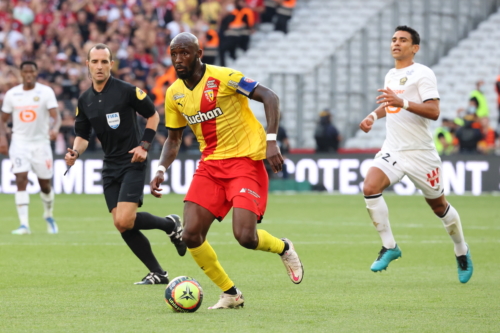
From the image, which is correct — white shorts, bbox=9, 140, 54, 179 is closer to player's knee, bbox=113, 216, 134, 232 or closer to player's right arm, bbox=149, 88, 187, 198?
player's knee, bbox=113, 216, 134, 232

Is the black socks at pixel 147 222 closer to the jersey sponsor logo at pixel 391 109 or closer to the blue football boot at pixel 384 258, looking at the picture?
the blue football boot at pixel 384 258

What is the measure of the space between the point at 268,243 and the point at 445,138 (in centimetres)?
1750

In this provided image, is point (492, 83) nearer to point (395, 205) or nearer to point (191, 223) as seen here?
point (395, 205)

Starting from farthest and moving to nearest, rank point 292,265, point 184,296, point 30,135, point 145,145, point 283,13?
point 283,13 < point 30,135 < point 145,145 < point 292,265 < point 184,296

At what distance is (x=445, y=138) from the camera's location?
79.7 ft

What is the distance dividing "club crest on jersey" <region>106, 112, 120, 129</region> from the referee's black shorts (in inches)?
15.2

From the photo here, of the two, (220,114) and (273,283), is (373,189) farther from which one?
(220,114)

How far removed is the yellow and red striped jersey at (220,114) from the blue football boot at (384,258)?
1843 millimetres

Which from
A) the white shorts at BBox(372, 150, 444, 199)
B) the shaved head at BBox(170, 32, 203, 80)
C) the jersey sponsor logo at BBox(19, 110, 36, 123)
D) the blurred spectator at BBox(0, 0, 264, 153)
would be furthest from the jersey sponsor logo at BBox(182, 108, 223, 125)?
the blurred spectator at BBox(0, 0, 264, 153)

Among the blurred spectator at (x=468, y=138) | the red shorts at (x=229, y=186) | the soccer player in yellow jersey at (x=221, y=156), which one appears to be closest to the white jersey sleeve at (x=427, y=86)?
the soccer player in yellow jersey at (x=221, y=156)

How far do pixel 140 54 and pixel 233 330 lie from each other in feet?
71.9

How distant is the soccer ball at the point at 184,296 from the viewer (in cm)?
704

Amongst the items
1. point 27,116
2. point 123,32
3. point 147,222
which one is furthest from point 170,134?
point 123,32

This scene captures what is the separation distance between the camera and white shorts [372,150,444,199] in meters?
9.02
